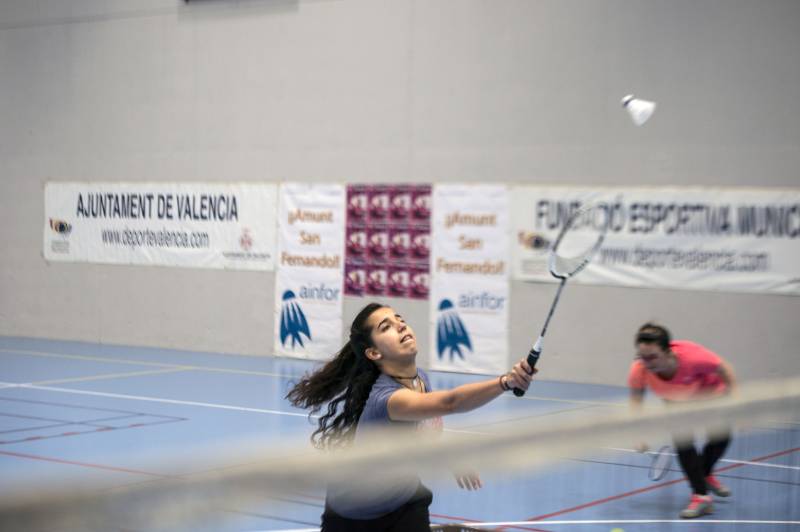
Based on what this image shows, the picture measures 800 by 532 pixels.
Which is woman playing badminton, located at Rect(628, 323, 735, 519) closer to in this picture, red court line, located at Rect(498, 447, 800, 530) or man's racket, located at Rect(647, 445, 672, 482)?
man's racket, located at Rect(647, 445, 672, 482)

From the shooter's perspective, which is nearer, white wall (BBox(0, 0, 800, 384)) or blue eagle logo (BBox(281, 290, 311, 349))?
white wall (BBox(0, 0, 800, 384))

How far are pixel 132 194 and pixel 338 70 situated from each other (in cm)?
403

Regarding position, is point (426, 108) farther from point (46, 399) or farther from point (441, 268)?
point (46, 399)

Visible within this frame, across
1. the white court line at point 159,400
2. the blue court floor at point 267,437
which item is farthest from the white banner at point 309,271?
the white court line at point 159,400

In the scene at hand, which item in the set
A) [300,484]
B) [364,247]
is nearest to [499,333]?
[364,247]

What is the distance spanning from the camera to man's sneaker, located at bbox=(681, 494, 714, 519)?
6922mm

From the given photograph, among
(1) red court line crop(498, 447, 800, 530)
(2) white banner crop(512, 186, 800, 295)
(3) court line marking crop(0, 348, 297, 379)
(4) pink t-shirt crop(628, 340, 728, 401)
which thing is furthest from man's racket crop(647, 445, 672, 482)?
(3) court line marking crop(0, 348, 297, 379)

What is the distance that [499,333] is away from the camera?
559 inches

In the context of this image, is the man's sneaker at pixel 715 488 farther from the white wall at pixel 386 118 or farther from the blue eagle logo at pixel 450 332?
the blue eagle logo at pixel 450 332

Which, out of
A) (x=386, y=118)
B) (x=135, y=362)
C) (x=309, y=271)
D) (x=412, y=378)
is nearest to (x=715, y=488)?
(x=412, y=378)

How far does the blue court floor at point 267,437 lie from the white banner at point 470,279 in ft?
1.40

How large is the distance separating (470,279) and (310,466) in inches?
496

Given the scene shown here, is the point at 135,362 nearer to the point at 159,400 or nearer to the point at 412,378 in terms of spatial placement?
the point at 159,400

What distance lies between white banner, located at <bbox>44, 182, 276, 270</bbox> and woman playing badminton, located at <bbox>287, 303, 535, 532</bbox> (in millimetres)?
11656
